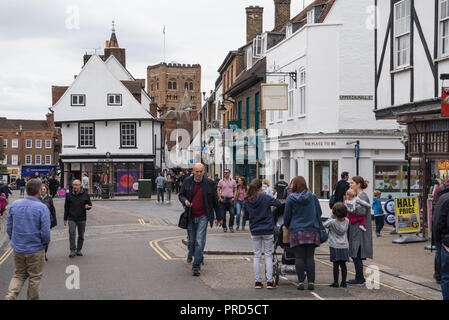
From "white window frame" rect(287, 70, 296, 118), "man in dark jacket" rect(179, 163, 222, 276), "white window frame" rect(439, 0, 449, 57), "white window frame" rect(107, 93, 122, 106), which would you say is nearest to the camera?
"man in dark jacket" rect(179, 163, 222, 276)

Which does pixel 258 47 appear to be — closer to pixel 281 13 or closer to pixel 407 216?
pixel 281 13

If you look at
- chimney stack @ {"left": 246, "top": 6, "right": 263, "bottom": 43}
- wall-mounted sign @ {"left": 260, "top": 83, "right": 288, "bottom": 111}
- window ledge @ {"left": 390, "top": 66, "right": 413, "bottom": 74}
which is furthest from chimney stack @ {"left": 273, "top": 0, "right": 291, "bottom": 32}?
window ledge @ {"left": 390, "top": 66, "right": 413, "bottom": 74}

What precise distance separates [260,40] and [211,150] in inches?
699

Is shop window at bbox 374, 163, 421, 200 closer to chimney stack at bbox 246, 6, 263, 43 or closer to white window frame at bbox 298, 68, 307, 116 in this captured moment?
white window frame at bbox 298, 68, 307, 116

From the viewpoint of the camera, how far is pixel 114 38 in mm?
71125

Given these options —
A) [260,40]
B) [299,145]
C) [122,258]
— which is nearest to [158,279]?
[122,258]

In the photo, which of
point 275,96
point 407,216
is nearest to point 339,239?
point 407,216

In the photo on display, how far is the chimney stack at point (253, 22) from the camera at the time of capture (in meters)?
39.7

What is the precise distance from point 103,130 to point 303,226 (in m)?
39.3

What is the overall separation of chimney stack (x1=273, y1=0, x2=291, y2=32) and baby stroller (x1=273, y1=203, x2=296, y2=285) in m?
27.4

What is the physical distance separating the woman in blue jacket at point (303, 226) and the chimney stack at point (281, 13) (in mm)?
28267

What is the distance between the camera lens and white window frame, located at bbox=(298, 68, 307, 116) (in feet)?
76.8

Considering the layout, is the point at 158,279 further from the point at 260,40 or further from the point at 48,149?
the point at 48,149
